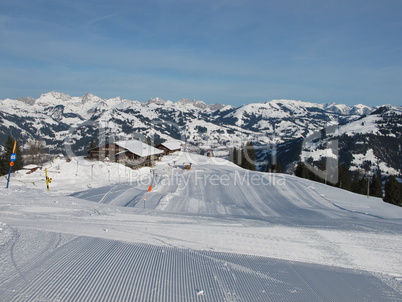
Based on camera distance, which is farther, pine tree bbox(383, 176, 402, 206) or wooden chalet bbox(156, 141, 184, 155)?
wooden chalet bbox(156, 141, 184, 155)

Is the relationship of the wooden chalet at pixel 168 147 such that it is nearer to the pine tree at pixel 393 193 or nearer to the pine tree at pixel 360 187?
the pine tree at pixel 360 187

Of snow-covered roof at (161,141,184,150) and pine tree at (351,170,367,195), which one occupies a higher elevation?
snow-covered roof at (161,141,184,150)

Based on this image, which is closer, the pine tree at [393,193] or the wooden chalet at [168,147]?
Answer: the pine tree at [393,193]

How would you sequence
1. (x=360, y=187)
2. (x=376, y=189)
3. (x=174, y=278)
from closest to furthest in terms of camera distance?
(x=174, y=278) < (x=376, y=189) < (x=360, y=187)

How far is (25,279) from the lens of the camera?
4965mm

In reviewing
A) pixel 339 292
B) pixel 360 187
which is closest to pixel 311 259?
pixel 339 292

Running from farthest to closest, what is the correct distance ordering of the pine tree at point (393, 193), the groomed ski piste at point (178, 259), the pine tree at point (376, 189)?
the pine tree at point (376, 189) < the pine tree at point (393, 193) < the groomed ski piste at point (178, 259)

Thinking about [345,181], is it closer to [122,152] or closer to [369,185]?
[369,185]

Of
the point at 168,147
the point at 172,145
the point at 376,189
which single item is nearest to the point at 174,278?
the point at 376,189

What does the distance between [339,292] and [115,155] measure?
4945 cm

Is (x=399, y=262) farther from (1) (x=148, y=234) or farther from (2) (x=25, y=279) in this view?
(2) (x=25, y=279)

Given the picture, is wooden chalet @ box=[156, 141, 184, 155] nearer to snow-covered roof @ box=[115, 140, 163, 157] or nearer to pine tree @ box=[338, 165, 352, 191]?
snow-covered roof @ box=[115, 140, 163, 157]

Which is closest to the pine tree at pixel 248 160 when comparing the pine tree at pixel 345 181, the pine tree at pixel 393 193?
the pine tree at pixel 345 181

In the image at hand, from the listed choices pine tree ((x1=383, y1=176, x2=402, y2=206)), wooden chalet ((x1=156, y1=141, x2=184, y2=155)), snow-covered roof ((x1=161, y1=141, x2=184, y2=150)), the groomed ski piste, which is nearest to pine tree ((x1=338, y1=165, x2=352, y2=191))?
pine tree ((x1=383, y1=176, x2=402, y2=206))
